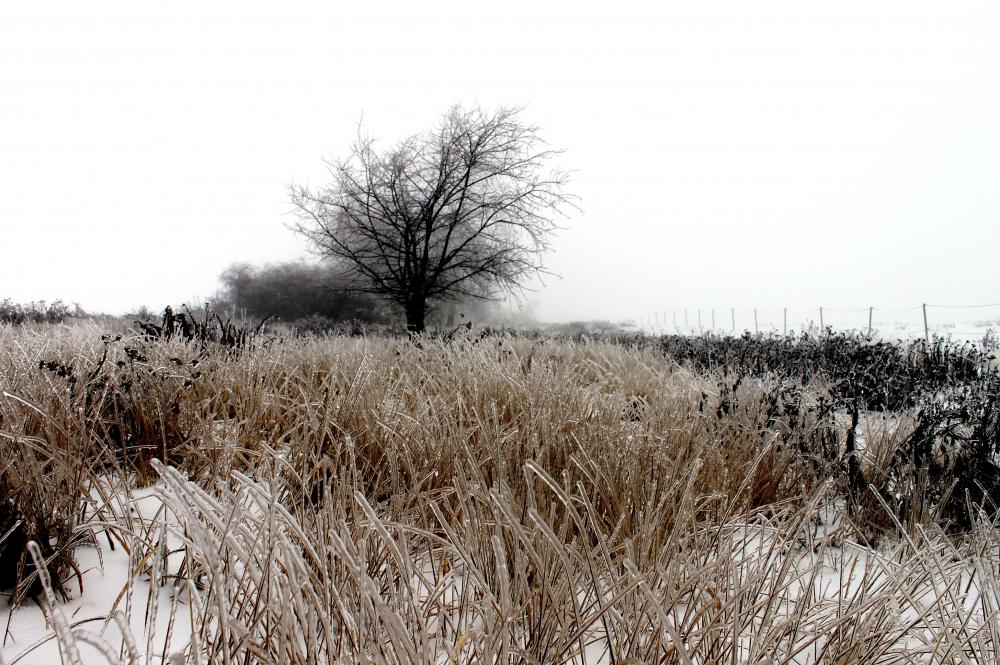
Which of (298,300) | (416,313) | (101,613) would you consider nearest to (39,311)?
(298,300)

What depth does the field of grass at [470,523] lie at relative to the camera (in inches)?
43.6

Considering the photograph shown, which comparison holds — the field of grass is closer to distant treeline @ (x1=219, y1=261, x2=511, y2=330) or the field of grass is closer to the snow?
the snow

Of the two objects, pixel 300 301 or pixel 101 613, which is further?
pixel 300 301

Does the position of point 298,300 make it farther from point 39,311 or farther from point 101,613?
point 101,613

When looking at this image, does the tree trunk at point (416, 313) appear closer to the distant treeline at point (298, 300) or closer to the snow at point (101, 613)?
the distant treeline at point (298, 300)

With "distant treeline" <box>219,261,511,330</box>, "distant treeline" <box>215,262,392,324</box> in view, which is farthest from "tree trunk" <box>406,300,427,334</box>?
"distant treeline" <box>215,262,392,324</box>

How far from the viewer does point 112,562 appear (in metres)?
1.63

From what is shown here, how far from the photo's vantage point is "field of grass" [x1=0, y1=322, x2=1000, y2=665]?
1.11 meters

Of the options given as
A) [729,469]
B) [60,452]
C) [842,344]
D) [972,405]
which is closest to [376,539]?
[60,452]

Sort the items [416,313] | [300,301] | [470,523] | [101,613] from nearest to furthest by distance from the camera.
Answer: [101,613], [470,523], [416,313], [300,301]

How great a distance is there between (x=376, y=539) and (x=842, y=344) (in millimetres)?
9385

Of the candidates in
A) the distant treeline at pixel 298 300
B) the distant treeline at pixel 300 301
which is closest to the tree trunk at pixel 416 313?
the distant treeline at pixel 300 301

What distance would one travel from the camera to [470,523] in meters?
1.56

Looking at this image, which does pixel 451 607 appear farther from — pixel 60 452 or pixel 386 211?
pixel 386 211
